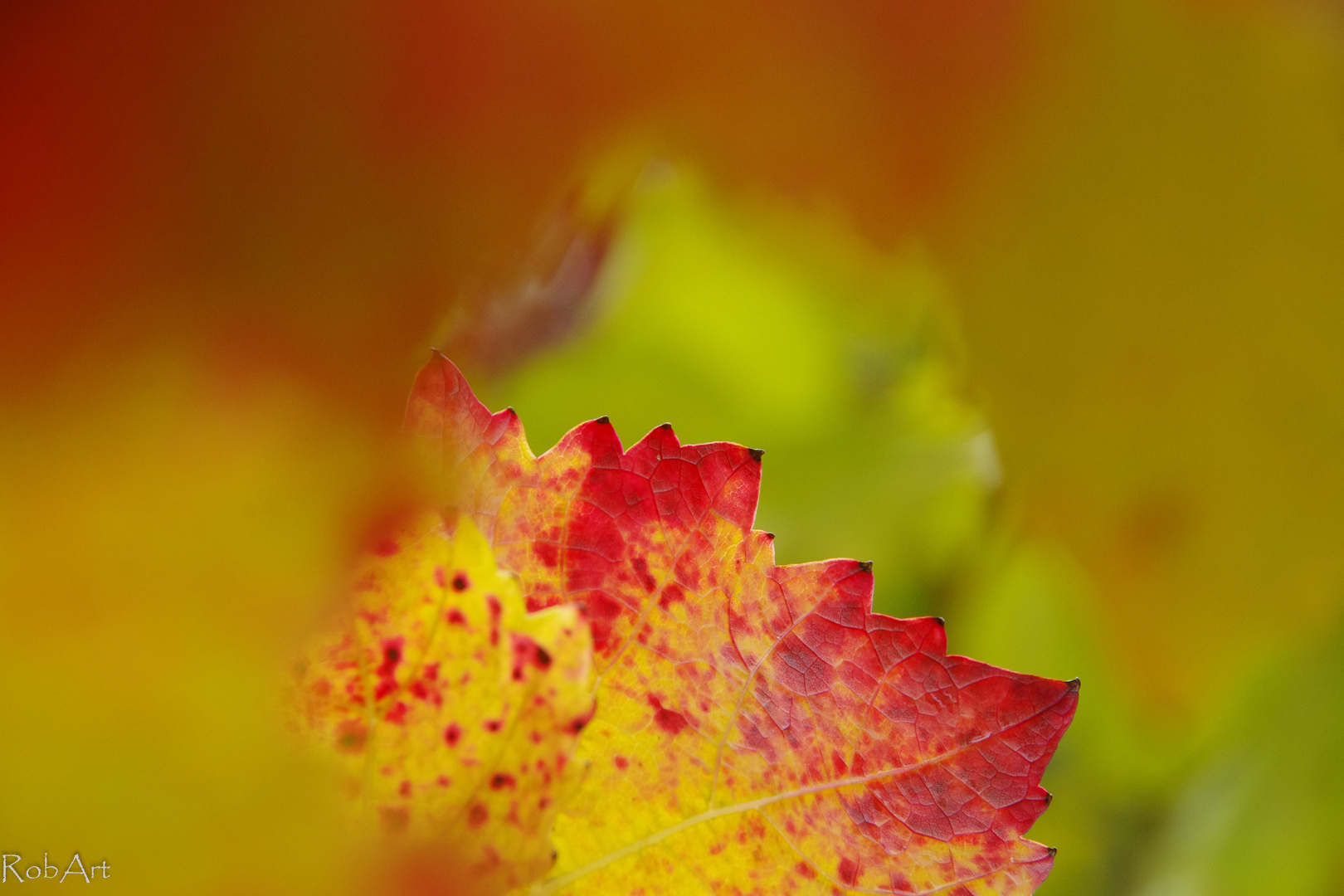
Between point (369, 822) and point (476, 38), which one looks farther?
point (476, 38)

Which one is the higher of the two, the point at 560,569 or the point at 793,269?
the point at 793,269

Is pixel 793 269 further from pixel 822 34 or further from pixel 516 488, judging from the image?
pixel 516 488

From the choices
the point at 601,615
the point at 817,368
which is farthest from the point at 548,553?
the point at 817,368

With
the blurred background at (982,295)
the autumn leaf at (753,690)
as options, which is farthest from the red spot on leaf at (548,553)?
the blurred background at (982,295)

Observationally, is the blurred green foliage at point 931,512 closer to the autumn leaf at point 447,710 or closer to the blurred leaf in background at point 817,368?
the blurred leaf in background at point 817,368

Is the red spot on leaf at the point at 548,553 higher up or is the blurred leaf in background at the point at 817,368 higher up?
the blurred leaf in background at the point at 817,368

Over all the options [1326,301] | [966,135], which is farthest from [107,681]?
[1326,301]

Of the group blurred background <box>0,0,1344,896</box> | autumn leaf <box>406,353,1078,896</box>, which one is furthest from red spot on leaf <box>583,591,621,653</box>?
blurred background <box>0,0,1344,896</box>

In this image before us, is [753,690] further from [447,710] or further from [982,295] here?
[982,295]
